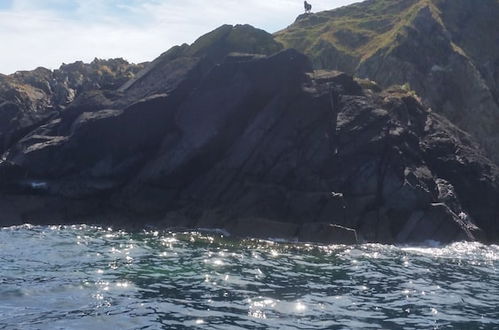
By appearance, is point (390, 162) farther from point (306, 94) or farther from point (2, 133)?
Answer: point (2, 133)

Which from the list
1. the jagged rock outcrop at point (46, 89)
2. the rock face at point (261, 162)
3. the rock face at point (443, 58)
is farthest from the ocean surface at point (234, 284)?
the rock face at point (443, 58)

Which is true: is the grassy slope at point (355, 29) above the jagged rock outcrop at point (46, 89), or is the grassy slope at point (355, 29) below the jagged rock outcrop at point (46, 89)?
above

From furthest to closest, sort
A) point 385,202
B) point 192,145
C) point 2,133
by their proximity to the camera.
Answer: point 2,133, point 192,145, point 385,202

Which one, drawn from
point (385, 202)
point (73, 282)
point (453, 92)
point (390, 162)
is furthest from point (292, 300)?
point (453, 92)

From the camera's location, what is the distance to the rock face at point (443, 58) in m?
74.0

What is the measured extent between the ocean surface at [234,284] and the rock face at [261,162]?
4.06 metres

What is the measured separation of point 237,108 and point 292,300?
2976cm

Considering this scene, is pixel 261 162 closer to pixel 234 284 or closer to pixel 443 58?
pixel 234 284

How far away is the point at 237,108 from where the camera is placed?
5362cm

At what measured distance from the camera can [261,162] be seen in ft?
162

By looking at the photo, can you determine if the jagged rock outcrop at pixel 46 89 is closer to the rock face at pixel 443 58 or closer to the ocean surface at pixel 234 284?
the ocean surface at pixel 234 284

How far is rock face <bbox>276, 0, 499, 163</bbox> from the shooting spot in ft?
243

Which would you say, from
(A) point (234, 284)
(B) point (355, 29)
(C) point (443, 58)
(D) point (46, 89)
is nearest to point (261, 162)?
(A) point (234, 284)

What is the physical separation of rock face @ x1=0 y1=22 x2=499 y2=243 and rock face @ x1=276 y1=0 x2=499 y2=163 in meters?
17.0
